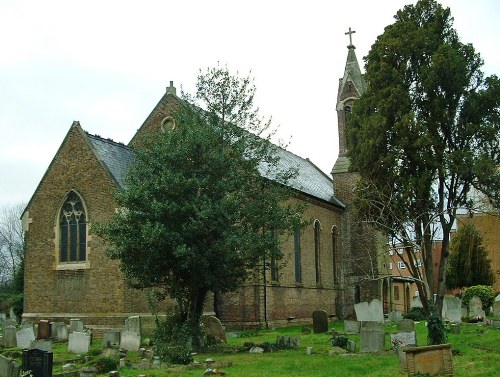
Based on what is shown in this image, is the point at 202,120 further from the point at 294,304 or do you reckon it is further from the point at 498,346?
the point at 294,304

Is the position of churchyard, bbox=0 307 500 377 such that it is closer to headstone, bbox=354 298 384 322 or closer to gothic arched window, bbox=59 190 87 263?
headstone, bbox=354 298 384 322

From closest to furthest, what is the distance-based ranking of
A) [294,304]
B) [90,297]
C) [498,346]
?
1. [498,346]
2. [90,297]
3. [294,304]

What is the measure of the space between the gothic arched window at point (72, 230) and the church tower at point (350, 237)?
17.5 metres

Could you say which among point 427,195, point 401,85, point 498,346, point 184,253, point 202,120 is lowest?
point 498,346

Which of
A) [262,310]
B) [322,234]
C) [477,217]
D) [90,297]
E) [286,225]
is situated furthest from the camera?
[477,217]

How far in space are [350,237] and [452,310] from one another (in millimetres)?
13534

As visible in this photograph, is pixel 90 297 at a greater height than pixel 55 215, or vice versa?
pixel 55 215

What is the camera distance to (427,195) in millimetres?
22766

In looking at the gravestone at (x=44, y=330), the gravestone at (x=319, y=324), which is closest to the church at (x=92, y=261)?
the gravestone at (x=44, y=330)

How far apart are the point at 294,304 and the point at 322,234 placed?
19.5 ft

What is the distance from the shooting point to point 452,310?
27625 mm

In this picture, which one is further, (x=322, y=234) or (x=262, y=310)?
(x=322, y=234)

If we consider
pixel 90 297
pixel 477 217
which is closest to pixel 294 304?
pixel 90 297

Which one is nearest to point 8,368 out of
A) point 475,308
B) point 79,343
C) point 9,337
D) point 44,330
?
point 79,343
